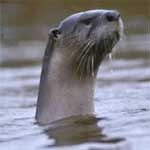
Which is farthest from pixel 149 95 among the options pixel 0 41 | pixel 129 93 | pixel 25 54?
pixel 0 41

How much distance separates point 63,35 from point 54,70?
0.27 metres

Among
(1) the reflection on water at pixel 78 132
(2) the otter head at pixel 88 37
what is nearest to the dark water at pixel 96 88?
(1) the reflection on water at pixel 78 132

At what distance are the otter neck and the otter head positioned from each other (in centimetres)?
6

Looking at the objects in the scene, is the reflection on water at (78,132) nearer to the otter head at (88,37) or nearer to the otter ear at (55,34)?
the otter head at (88,37)

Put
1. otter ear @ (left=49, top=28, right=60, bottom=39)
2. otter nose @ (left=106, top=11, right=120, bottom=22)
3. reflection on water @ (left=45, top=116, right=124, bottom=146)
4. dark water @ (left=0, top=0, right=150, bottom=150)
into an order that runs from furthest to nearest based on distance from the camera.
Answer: otter ear @ (left=49, top=28, right=60, bottom=39)
otter nose @ (left=106, top=11, right=120, bottom=22)
dark water @ (left=0, top=0, right=150, bottom=150)
reflection on water @ (left=45, top=116, right=124, bottom=146)

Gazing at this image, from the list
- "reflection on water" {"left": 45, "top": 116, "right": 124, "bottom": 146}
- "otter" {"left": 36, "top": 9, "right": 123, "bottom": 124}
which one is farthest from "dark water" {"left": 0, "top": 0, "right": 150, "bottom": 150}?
"otter" {"left": 36, "top": 9, "right": 123, "bottom": 124}

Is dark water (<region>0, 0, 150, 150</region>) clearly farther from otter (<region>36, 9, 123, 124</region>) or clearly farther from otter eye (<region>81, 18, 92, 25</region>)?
otter eye (<region>81, 18, 92, 25</region>)

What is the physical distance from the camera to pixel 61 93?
609 centimetres

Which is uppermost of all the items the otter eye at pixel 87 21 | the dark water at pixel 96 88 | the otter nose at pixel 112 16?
the otter nose at pixel 112 16

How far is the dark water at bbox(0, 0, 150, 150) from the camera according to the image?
5188 millimetres

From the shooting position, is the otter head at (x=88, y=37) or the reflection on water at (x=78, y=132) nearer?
the reflection on water at (x=78, y=132)

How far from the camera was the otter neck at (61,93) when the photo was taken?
19.8 feet

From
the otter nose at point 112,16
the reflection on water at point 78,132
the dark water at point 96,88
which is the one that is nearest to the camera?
the reflection on water at point 78,132

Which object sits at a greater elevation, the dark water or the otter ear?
the otter ear
